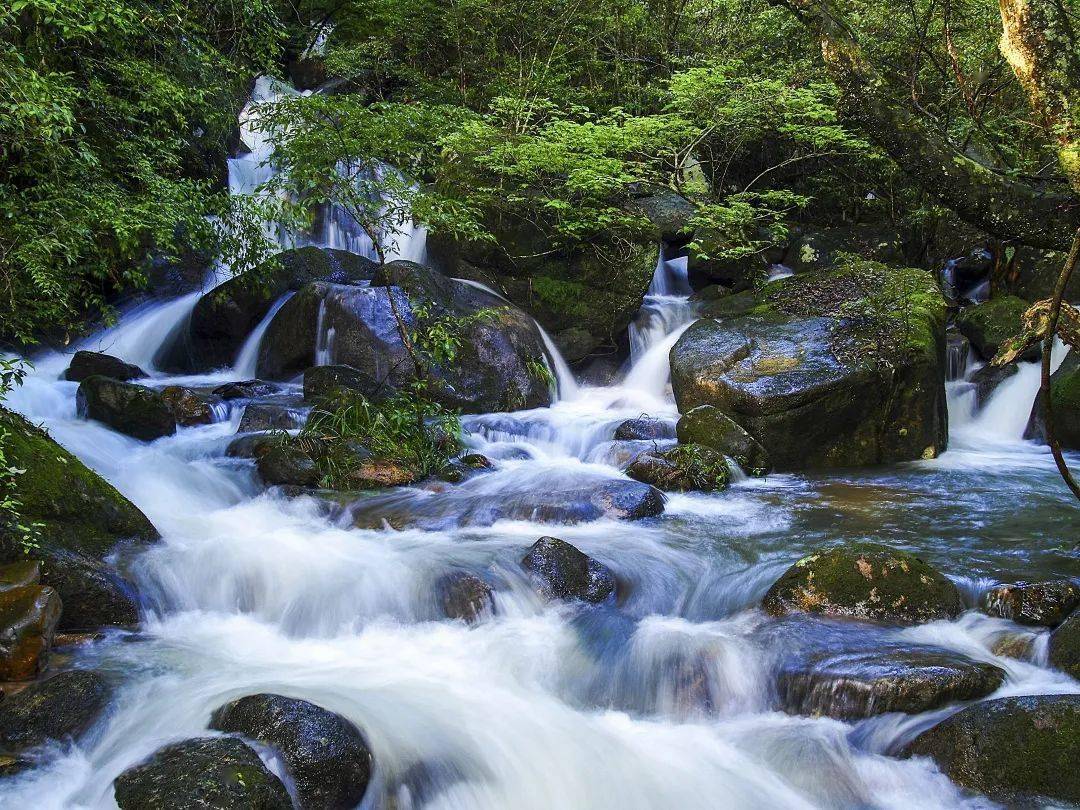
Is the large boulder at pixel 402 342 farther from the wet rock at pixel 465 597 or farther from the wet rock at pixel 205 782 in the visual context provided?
the wet rock at pixel 205 782

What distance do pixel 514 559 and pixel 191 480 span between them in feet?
11.9

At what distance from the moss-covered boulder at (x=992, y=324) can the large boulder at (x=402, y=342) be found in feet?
21.0

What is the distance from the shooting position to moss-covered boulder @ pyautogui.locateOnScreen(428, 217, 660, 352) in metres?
13.0

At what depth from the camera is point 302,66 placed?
2027 cm

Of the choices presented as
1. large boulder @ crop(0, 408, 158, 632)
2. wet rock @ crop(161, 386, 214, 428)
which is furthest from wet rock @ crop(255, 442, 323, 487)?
wet rock @ crop(161, 386, 214, 428)

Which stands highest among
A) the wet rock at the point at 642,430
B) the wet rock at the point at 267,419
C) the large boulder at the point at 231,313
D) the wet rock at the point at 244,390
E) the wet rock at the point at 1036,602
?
the large boulder at the point at 231,313

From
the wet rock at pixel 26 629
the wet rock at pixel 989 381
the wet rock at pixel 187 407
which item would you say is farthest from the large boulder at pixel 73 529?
Answer: the wet rock at pixel 989 381

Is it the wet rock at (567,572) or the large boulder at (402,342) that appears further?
the large boulder at (402,342)

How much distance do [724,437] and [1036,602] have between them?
4.08 metres

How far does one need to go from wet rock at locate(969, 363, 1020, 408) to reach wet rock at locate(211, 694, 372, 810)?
10183mm

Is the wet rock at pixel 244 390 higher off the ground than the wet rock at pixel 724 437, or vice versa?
the wet rock at pixel 244 390

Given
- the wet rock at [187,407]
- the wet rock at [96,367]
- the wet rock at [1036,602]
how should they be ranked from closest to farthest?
the wet rock at [1036,602] < the wet rock at [187,407] < the wet rock at [96,367]

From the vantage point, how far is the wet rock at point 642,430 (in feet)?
31.8

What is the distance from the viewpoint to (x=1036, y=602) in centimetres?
501
